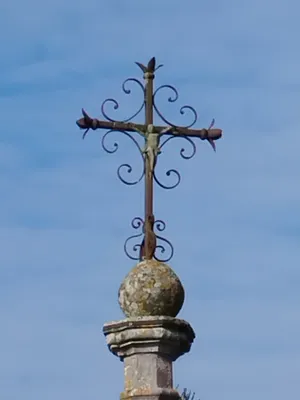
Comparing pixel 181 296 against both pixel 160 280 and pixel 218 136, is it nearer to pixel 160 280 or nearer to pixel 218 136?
pixel 160 280

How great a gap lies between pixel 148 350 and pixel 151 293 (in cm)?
38

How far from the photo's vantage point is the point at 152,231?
29.0ft

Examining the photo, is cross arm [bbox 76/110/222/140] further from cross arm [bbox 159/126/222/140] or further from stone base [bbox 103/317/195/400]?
stone base [bbox 103/317/195/400]

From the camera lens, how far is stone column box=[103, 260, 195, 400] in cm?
852

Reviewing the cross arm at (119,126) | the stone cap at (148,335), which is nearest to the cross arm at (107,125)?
the cross arm at (119,126)

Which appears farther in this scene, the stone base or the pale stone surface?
the pale stone surface

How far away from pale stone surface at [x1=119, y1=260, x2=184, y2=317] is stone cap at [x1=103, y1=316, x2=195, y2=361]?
111 millimetres

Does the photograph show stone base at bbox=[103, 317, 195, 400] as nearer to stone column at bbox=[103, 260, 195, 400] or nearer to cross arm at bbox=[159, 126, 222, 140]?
stone column at bbox=[103, 260, 195, 400]

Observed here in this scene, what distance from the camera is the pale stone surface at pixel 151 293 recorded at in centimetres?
866

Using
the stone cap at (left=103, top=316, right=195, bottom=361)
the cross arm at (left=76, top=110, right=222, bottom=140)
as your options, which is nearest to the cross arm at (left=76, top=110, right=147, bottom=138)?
the cross arm at (left=76, top=110, right=222, bottom=140)

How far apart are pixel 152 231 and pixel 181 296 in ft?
1.56

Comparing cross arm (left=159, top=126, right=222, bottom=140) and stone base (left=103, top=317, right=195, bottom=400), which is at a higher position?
cross arm (left=159, top=126, right=222, bottom=140)

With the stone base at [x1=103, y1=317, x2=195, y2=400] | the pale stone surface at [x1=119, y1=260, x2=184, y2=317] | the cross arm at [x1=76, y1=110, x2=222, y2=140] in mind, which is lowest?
the stone base at [x1=103, y1=317, x2=195, y2=400]

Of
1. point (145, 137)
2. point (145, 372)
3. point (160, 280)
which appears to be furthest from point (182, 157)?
point (145, 372)
